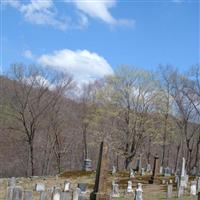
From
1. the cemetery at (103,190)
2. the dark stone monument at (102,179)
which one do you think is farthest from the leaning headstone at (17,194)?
the dark stone monument at (102,179)

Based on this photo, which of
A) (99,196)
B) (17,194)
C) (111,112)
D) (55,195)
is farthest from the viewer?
(111,112)

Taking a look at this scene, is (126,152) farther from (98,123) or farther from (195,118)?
(195,118)

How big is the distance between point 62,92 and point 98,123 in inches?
182

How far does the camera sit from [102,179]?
13992mm

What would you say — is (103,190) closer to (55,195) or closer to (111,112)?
(55,195)

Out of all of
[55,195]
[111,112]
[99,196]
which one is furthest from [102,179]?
[111,112]

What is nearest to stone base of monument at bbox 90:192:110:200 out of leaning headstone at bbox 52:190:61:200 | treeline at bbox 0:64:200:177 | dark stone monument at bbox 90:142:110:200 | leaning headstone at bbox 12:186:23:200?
dark stone monument at bbox 90:142:110:200

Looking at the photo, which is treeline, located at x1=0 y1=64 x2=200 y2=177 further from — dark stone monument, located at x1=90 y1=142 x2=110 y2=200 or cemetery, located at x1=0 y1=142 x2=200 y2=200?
dark stone monument, located at x1=90 y1=142 x2=110 y2=200

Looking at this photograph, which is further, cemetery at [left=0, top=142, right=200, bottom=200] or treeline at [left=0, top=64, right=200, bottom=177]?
treeline at [left=0, top=64, right=200, bottom=177]

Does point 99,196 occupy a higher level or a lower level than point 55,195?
higher

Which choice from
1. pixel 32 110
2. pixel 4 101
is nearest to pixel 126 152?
pixel 32 110

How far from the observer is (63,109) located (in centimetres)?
4322

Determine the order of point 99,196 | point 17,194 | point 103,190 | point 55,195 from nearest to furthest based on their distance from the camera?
point 99,196 → point 103,190 → point 17,194 → point 55,195

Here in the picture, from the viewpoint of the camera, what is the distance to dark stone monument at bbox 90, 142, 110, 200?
45.2ft
